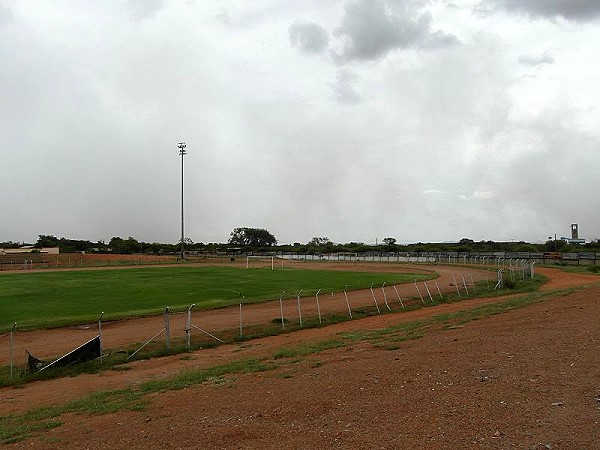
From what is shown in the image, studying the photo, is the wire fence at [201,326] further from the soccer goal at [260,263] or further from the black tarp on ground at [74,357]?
the soccer goal at [260,263]

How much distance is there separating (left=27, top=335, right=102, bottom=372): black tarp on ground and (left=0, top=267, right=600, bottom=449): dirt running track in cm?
160

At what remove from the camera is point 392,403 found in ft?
28.1

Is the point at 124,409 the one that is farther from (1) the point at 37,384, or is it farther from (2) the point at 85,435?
(1) the point at 37,384

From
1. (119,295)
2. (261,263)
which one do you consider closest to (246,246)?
(261,263)

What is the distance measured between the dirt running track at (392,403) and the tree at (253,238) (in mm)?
180905

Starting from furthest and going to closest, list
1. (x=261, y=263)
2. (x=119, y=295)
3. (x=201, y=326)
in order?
(x=261, y=263)
(x=119, y=295)
(x=201, y=326)

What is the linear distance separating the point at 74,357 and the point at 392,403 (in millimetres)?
12443

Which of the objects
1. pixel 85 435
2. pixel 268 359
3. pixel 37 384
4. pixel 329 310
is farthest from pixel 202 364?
pixel 329 310

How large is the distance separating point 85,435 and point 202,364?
8.02m

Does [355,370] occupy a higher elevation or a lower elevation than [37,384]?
higher

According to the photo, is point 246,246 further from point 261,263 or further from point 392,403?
point 392,403

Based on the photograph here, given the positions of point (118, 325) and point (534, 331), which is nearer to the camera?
point (534, 331)

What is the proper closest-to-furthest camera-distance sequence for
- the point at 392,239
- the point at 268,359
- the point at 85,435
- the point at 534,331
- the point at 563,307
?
the point at 85,435 < the point at 534,331 < the point at 268,359 < the point at 563,307 < the point at 392,239

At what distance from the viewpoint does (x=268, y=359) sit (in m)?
15.8
